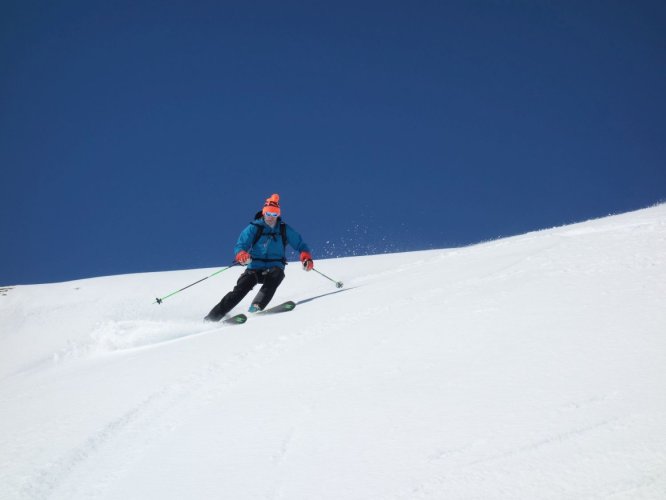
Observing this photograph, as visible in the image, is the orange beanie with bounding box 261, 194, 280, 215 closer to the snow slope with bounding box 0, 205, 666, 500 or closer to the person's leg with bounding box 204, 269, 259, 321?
the person's leg with bounding box 204, 269, 259, 321

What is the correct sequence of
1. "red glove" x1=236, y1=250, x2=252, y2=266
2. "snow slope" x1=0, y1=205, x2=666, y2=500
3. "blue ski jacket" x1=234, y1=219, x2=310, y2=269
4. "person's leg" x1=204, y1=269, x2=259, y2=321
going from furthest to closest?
"blue ski jacket" x1=234, y1=219, x2=310, y2=269
"red glove" x1=236, y1=250, x2=252, y2=266
"person's leg" x1=204, y1=269, x2=259, y2=321
"snow slope" x1=0, y1=205, x2=666, y2=500

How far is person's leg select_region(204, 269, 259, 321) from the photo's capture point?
7.43 m

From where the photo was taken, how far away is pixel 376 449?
2.18 m

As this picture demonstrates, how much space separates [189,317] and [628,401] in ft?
27.1

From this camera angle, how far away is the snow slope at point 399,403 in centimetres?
193

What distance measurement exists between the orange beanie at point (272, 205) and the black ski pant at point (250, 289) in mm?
952

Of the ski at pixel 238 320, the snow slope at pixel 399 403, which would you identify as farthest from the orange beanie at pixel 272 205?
the snow slope at pixel 399 403

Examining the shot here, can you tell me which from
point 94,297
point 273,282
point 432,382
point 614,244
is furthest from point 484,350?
point 94,297

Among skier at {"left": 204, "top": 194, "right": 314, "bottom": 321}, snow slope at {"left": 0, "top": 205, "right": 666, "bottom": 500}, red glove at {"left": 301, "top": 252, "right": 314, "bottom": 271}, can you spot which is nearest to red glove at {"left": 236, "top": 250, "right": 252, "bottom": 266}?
skier at {"left": 204, "top": 194, "right": 314, "bottom": 321}

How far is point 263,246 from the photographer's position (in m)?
8.37

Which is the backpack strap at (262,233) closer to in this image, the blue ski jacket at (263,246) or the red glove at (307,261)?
the blue ski jacket at (263,246)

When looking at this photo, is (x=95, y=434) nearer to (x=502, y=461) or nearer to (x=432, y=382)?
(x=432, y=382)

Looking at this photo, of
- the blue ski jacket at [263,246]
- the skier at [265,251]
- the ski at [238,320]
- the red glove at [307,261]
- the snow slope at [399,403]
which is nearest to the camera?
the snow slope at [399,403]

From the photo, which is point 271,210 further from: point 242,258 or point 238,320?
point 238,320
